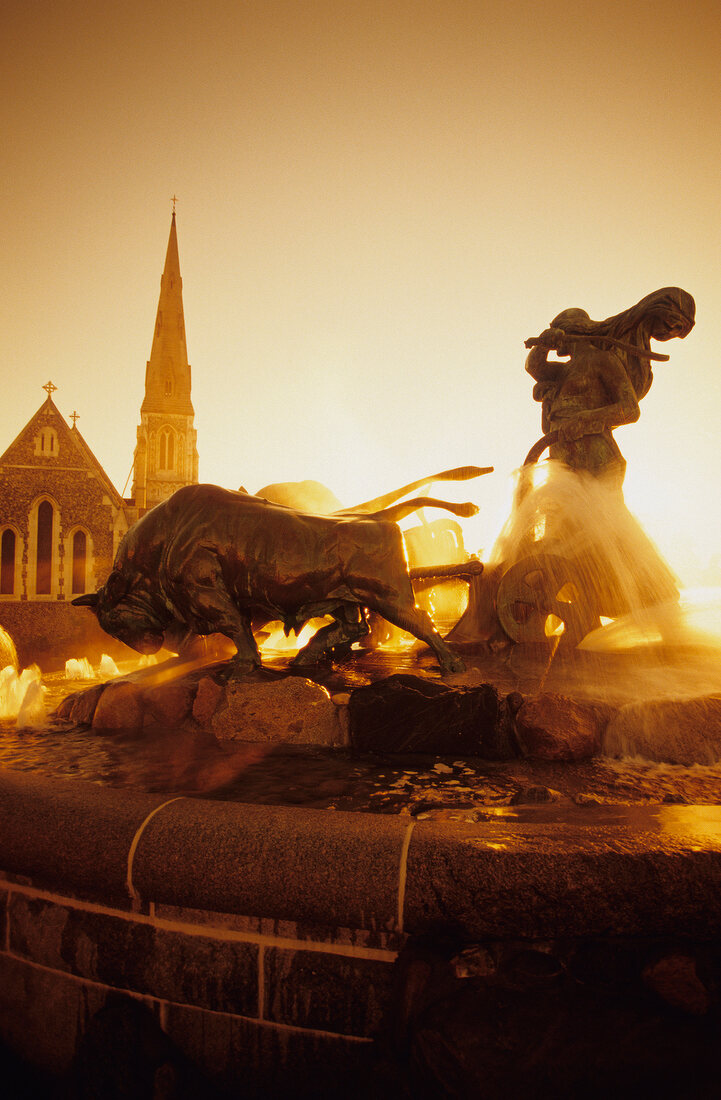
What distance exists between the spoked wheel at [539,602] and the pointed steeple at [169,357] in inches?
2098

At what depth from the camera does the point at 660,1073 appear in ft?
4.28

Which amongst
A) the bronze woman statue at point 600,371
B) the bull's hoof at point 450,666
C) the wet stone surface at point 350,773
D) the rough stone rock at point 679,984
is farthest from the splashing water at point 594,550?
the rough stone rock at point 679,984

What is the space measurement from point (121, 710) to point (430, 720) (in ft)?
6.11

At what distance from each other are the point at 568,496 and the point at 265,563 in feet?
9.16

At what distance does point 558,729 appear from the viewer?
305cm

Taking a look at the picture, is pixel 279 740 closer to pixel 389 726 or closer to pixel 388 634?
pixel 389 726

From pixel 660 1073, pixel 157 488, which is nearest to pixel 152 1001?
pixel 660 1073

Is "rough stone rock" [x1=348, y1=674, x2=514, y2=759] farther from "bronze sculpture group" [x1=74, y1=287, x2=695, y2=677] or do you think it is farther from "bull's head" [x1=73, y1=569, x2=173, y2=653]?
"bull's head" [x1=73, y1=569, x2=173, y2=653]

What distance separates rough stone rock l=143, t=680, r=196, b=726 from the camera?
3701mm

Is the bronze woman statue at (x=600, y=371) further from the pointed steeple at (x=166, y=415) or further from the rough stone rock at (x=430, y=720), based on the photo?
the pointed steeple at (x=166, y=415)

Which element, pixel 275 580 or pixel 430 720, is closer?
pixel 430 720

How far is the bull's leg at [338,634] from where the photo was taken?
4.49 metres

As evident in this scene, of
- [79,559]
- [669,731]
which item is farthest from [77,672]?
[79,559]

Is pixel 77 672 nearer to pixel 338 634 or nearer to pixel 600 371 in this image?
pixel 338 634
